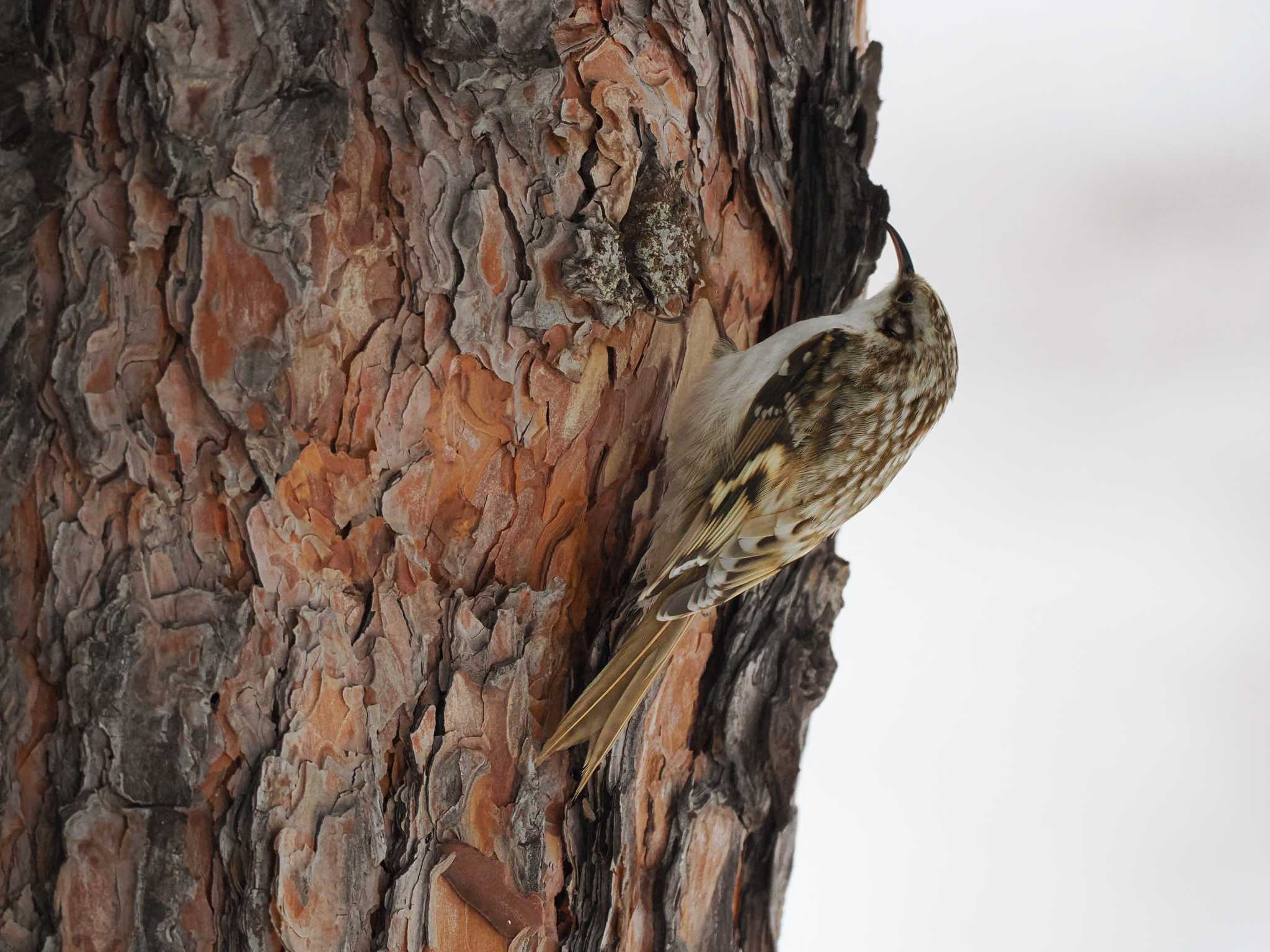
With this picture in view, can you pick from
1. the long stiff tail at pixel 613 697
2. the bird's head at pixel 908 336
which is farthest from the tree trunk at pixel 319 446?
the bird's head at pixel 908 336

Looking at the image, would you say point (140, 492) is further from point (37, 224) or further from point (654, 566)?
point (654, 566)

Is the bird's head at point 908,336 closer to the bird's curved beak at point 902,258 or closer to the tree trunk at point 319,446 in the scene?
the bird's curved beak at point 902,258

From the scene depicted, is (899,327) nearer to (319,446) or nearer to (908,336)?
(908,336)

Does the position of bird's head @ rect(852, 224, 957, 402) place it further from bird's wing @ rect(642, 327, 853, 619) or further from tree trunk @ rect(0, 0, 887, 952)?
tree trunk @ rect(0, 0, 887, 952)

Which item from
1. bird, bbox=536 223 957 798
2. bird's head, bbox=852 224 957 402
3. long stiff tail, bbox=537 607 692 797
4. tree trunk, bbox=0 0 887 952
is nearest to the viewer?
tree trunk, bbox=0 0 887 952

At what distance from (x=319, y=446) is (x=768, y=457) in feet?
2.03

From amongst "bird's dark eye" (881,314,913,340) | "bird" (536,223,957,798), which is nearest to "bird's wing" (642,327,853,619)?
"bird" (536,223,957,798)

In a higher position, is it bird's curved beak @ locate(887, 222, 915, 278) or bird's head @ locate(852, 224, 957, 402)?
bird's curved beak @ locate(887, 222, 915, 278)

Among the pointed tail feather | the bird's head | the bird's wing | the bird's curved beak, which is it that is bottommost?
the pointed tail feather

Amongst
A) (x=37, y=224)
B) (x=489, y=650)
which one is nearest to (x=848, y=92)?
(x=489, y=650)

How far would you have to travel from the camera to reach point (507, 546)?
4.10 feet

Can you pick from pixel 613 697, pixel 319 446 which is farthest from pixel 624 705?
pixel 319 446

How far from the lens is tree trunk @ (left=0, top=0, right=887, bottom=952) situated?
1042mm

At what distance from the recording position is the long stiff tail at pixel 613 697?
1.28 meters
